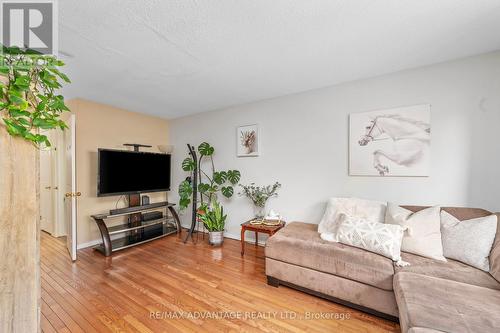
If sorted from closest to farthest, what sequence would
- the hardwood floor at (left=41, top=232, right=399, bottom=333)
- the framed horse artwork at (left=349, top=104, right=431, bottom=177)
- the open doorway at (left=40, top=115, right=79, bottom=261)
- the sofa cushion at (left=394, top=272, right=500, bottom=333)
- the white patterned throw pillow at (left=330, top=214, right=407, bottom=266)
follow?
1. the sofa cushion at (left=394, top=272, right=500, bottom=333)
2. the hardwood floor at (left=41, top=232, right=399, bottom=333)
3. the white patterned throw pillow at (left=330, top=214, right=407, bottom=266)
4. the framed horse artwork at (left=349, top=104, right=431, bottom=177)
5. the open doorway at (left=40, top=115, right=79, bottom=261)

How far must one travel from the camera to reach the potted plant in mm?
3281

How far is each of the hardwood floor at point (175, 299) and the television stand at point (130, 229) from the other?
222 millimetres

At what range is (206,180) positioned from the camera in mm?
3922

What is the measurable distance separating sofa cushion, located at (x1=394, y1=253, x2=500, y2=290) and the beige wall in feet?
13.3

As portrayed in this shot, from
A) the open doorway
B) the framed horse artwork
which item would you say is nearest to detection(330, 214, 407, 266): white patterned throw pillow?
the framed horse artwork

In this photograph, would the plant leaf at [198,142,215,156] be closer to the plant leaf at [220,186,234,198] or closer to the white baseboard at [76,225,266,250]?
the plant leaf at [220,186,234,198]

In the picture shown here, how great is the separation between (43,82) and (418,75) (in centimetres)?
319

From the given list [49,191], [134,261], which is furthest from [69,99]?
[134,261]

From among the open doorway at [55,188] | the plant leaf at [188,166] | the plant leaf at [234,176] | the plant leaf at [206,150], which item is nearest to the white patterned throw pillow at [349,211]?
the plant leaf at [234,176]

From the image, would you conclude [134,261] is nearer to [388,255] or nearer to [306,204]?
[306,204]

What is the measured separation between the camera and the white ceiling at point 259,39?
1400 mm

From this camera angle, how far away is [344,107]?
2643 mm

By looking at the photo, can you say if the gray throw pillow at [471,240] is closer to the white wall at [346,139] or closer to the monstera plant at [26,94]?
the white wall at [346,139]

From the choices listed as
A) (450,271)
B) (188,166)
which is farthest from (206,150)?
(450,271)
